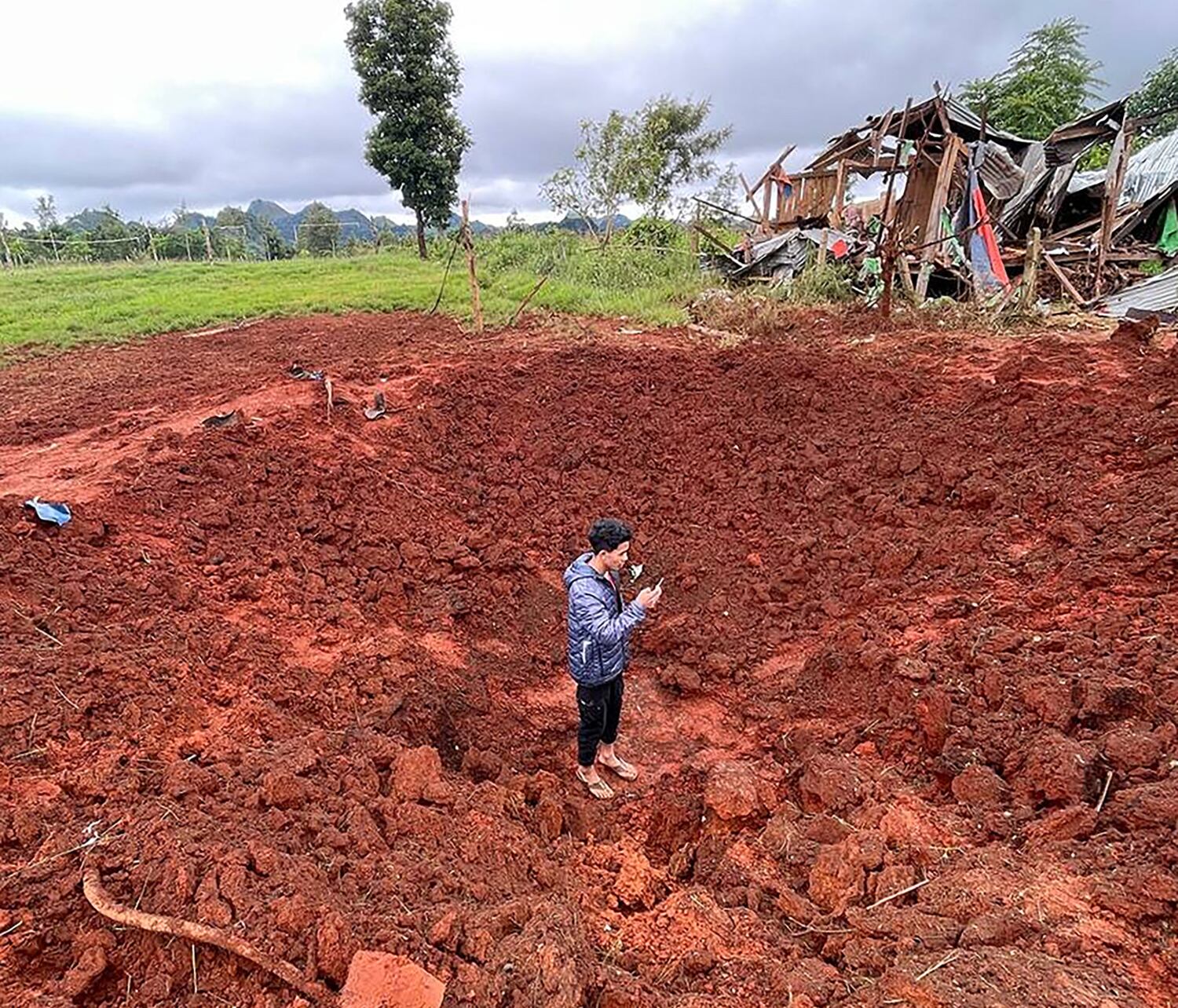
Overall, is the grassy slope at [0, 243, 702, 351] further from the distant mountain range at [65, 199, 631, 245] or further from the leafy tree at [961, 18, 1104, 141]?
the leafy tree at [961, 18, 1104, 141]

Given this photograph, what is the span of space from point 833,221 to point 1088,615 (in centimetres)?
1144

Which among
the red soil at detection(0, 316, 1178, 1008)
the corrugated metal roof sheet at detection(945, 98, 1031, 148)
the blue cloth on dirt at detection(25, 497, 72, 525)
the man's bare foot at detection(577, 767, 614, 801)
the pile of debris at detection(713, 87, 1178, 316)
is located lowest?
the man's bare foot at detection(577, 767, 614, 801)

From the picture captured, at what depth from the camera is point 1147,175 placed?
539 inches

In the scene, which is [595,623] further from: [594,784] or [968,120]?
[968,120]

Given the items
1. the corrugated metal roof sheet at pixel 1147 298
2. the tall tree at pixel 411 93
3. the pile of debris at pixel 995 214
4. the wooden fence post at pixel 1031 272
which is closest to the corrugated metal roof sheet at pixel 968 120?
the pile of debris at pixel 995 214

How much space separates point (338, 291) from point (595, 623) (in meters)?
16.4

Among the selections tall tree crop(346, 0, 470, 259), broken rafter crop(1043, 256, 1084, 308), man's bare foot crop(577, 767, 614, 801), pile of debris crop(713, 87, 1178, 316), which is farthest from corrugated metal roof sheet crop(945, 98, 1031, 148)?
tall tree crop(346, 0, 470, 259)

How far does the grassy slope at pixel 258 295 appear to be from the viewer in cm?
1259

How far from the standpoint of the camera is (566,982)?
6.40ft

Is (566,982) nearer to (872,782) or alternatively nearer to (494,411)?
(872,782)

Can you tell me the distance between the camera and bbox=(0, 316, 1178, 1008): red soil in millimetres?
2049

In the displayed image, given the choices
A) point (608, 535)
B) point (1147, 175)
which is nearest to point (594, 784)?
point (608, 535)

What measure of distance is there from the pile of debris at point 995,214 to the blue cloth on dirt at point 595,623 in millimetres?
8287

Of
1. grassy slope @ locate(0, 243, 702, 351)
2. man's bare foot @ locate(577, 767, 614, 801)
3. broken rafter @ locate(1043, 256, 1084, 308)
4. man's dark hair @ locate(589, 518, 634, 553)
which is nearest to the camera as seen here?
man's dark hair @ locate(589, 518, 634, 553)
